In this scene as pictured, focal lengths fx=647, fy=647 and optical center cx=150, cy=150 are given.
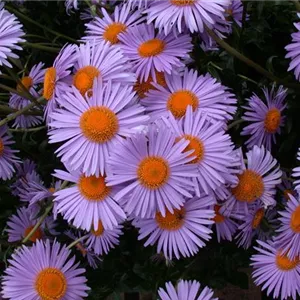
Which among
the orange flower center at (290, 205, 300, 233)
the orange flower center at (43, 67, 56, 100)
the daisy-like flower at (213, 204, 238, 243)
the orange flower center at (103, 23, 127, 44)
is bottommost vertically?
the daisy-like flower at (213, 204, 238, 243)

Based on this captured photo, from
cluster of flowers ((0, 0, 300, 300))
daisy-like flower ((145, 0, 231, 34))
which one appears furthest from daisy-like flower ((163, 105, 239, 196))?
daisy-like flower ((145, 0, 231, 34))

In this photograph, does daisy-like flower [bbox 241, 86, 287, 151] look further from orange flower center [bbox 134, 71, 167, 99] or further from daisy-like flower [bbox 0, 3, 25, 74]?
daisy-like flower [bbox 0, 3, 25, 74]

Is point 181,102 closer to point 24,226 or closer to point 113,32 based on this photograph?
point 113,32

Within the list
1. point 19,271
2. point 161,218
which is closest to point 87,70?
point 161,218

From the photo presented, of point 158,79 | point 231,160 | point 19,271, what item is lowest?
point 19,271

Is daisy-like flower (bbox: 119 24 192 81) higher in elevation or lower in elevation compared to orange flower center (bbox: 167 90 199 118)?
higher

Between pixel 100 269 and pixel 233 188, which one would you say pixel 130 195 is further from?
pixel 100 269
